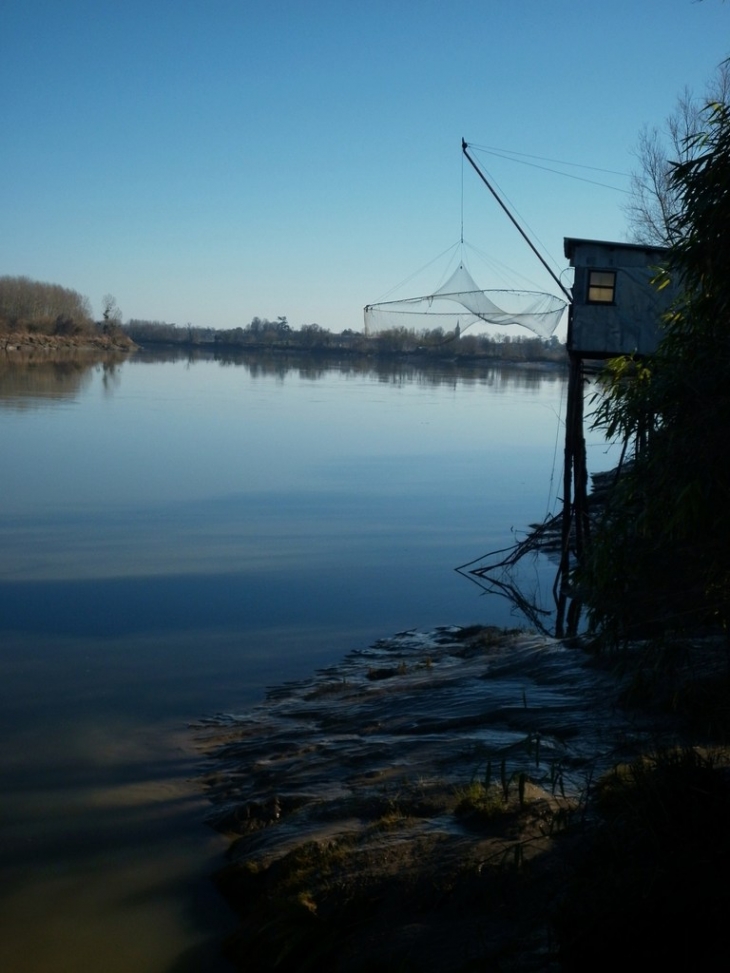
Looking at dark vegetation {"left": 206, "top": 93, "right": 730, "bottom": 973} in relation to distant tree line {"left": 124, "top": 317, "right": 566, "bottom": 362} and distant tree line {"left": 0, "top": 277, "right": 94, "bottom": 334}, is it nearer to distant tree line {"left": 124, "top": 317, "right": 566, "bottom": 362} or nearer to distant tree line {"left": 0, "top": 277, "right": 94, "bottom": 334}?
distant tree line {"left": 124, "top": 317, "right": 566, "bottom": 362}

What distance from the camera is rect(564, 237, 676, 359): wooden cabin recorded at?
15438mm

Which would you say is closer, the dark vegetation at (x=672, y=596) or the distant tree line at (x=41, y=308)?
the dark vegetation at (x=672, y=596)

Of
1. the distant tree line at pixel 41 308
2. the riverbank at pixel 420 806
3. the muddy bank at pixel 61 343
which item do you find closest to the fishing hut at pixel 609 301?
the riverbank at pixel 420 806

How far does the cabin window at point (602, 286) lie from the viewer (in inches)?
612

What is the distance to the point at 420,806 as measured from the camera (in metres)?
6.53

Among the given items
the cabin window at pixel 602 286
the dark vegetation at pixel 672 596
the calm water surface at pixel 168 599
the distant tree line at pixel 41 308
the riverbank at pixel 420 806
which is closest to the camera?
the dark vegetation at pixel 672 596

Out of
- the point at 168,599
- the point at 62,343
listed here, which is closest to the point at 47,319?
the point at 62,343

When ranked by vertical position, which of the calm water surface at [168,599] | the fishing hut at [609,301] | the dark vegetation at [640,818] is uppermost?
the fishing hut at [609,301]

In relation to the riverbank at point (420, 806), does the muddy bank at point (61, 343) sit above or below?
above

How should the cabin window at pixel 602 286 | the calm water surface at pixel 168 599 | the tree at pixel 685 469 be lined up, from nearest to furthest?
the tree at pixel 685 469
the calm water surface at pixel 168 599
the cabin window at pixel 602 286

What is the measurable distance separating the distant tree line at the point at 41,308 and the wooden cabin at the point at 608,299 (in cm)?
8944

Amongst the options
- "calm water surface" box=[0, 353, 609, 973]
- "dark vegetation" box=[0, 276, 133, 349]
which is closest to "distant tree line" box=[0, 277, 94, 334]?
"dark vegetation" box=[0, 276, 133, 349]

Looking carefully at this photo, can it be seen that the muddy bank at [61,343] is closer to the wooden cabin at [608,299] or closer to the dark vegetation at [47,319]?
the dark vegetation at [47,319]

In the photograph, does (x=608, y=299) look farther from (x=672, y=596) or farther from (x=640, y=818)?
(x=640, y=818)
